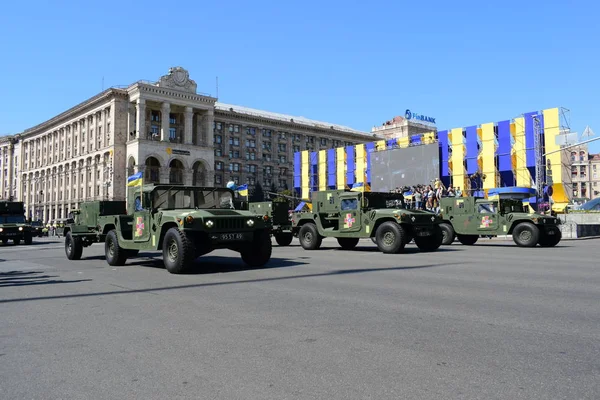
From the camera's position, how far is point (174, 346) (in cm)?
458

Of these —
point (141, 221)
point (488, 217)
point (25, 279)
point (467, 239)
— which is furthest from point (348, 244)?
point (25, 279)

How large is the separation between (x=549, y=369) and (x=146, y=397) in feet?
9.62

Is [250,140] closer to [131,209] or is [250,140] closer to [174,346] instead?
[131,209]

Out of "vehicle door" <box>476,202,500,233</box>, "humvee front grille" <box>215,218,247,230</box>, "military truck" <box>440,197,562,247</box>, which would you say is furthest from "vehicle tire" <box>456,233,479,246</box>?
"humvee front grille" <box>215,218,247,230</box>

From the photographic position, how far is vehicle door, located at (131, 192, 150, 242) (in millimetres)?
11398

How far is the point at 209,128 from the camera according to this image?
8662 centimetres

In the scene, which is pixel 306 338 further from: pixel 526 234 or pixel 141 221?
pixel 526 234

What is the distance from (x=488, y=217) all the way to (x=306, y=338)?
1680 cm

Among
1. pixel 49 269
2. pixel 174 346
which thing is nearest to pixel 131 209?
pixel 49 269

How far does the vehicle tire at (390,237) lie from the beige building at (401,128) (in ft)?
290

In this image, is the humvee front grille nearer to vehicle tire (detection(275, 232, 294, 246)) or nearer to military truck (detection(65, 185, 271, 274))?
military truck (detection(65, 185, 271, 274))

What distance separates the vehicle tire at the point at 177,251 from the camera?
9.92 m

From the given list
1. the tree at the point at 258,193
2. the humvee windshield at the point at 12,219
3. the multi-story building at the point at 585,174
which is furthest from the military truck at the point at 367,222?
the multi-story building at the point at 585,174

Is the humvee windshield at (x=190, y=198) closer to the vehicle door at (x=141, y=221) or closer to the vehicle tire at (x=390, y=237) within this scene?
the vehicle door at (x=141, y=221)
